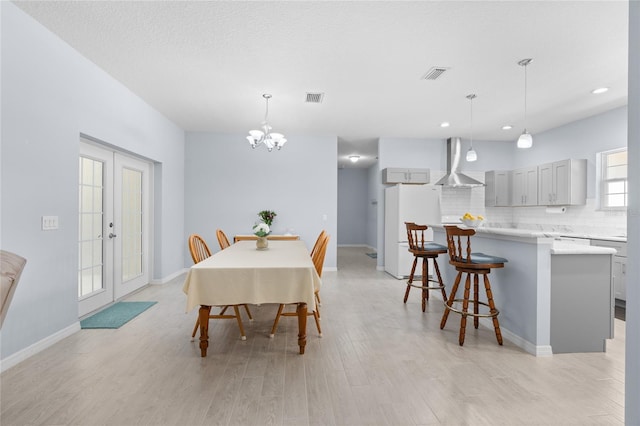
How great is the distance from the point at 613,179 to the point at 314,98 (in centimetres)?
485

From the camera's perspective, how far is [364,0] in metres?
2.43

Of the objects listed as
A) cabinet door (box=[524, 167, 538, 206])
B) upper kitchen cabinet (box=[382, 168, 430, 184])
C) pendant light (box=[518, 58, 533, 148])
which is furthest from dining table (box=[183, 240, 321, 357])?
cabinet door (box=[524, 167, 538, 206])

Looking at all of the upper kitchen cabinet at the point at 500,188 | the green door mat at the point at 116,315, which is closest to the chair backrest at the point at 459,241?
the green door mat at the point at 116,315

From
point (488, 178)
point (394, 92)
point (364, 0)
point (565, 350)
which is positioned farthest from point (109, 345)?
point (488, 178)

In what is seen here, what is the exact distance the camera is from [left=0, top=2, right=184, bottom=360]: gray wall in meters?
2.46

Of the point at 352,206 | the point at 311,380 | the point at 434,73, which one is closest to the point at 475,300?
the point at 311,380

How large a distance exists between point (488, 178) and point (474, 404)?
5.92 metres

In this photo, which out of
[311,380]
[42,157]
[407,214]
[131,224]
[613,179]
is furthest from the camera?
[407,214]

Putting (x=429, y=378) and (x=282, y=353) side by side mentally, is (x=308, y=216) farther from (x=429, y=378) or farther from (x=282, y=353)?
(x=429, y=378)

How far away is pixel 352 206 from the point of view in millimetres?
11281

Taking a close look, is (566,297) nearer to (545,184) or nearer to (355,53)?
(355,53)

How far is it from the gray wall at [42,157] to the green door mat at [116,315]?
252 millimetres

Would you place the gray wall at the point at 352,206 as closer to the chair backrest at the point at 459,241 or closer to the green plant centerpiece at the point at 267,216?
the green plant centerpiece at the point at 267,216

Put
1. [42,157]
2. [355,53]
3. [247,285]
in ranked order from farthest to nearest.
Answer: [355,53]
[42,157]
[247,285]
